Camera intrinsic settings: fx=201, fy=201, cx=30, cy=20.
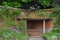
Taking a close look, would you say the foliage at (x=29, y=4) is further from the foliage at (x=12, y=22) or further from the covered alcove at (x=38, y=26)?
the covered alcove at (x=38, y=26)

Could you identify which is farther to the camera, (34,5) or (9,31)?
(34,5)

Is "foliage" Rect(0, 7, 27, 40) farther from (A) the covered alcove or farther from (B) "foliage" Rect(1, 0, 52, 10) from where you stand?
(A) the covered alcove

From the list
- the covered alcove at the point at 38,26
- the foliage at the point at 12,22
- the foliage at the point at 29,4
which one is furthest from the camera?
the covered alcove at the point at 38,26

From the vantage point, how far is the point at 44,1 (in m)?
11.9

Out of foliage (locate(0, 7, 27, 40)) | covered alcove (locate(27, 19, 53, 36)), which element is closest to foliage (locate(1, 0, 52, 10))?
foliage (locate(0, 7, 27, 40))

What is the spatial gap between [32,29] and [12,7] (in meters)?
2.00

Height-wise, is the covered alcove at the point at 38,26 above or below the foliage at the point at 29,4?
below

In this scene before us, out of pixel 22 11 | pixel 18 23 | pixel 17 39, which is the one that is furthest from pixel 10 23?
pixel 17 39

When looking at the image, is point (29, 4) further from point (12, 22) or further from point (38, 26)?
point (12, 22)

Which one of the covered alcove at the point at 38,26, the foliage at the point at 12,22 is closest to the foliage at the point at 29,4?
the foliage at the point at 12,22

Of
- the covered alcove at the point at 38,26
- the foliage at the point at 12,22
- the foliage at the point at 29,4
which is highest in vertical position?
the foliage at the point at 29,4

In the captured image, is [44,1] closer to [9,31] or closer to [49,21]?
[49,21]

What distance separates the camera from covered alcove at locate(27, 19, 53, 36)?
12421 mm

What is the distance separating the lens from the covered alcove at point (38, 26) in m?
12.4
